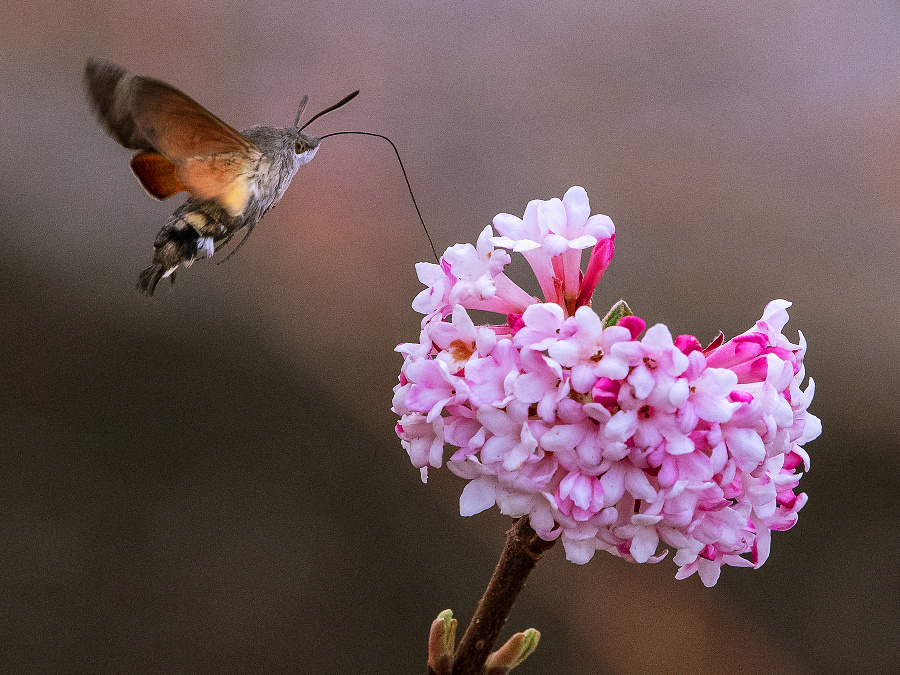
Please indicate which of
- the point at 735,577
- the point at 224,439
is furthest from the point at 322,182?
the point at 735,577

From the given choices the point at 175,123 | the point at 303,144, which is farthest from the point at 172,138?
the point at 303,144

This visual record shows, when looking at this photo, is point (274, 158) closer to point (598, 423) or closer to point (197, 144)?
point (197, 144)

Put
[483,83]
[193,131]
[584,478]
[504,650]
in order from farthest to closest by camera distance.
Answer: [483,83]
[193,131]
[504,650]
[584,478]

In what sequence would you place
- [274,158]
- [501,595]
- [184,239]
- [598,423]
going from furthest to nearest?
[274,158], [184,239], [501,595], [598,423]

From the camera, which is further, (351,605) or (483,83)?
(483,83)

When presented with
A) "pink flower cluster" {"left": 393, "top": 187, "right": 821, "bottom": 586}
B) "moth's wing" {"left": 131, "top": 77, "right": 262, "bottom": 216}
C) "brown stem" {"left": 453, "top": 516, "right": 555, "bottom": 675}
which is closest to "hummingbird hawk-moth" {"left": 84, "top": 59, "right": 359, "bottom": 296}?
"moth's wing" {"left": 131, "top": 77, "right": 262, "bottom": 216}

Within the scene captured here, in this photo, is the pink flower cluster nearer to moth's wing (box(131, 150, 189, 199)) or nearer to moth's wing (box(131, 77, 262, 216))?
moth's wing (box(131, 77, 262, 216))

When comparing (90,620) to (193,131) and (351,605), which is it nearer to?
(351,605)
